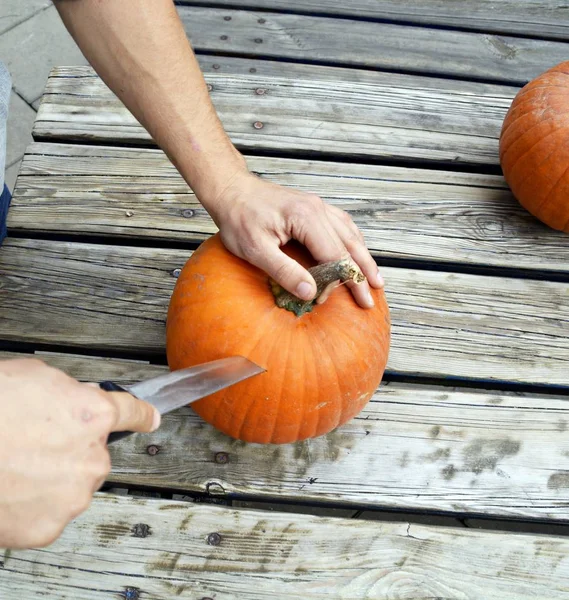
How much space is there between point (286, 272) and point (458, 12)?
6.05ft

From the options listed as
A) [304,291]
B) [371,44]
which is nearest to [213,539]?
[304,291]

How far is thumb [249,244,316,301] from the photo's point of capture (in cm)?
109

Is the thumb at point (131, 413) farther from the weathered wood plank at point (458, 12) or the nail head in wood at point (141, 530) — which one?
the weathered wood plank at point (458, 12)

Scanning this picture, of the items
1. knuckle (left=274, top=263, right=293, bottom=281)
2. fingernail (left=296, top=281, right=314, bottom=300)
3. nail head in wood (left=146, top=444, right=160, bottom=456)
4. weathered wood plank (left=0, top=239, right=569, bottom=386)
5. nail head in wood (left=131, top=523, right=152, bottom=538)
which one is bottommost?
nail head in wood (left=131, top=523, right=152, bottom=538)

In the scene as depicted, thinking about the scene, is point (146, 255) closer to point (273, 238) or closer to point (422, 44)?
point (273, 238)

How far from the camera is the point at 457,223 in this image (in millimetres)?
1679

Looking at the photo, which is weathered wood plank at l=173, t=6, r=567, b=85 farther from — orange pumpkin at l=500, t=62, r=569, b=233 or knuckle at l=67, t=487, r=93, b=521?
knuckle at l=67, t=487, r=93, b=521

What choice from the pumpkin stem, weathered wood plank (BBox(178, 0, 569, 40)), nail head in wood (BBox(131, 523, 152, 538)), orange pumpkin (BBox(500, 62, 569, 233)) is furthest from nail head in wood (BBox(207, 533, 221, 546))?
weathered wood plank (BBox(178, 0, 569, 40))

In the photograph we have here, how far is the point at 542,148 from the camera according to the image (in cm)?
156

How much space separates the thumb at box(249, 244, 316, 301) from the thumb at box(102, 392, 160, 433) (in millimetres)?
384

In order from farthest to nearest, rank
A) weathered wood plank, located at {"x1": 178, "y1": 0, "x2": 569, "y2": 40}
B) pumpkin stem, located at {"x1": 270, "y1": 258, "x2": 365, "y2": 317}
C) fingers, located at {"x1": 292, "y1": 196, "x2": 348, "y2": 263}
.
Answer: weathered wood plank, located at {"x1": 178, "y1": 0, "x2": 569, "y2": 40}
fingers, located at {"x1": 292, "y1": 196, "x2": 348, "y2": 263}
pumpkin stem, located at {"x1": 270, "y1": 258, "x2": 365, "y2": 317}

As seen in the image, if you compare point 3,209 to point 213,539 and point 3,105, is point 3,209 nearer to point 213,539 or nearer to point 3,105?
point 3,105

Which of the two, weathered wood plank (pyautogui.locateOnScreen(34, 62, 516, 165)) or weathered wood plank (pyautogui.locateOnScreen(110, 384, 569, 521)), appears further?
weathered wood plank (pyautogui.locateOnScreen(34, 62, 516, 165))

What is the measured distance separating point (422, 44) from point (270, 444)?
1696mm
